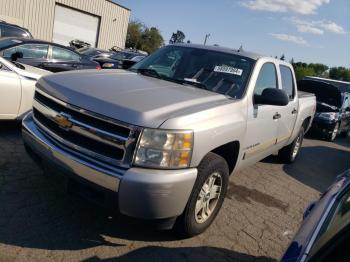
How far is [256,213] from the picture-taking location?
473cm

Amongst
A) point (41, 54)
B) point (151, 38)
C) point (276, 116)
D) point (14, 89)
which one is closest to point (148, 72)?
point (276, 116)

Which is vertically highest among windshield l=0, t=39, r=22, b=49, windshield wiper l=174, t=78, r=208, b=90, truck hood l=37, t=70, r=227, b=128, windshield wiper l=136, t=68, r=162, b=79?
windshield wiper l=174, t=78, r=208, b=90

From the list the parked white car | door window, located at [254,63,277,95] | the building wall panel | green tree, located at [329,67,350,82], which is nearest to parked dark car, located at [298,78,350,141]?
door window, located at [254,63,277,95]

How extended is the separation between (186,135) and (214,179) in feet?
2.58

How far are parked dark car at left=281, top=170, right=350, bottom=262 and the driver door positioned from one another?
4646 mm

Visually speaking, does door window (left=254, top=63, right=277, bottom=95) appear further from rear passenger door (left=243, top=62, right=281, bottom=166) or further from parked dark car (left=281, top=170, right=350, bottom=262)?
parked dark car (left=281, top=170, right=350, bottom=262)

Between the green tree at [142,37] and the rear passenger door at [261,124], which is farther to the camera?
the green tree at [142,37]

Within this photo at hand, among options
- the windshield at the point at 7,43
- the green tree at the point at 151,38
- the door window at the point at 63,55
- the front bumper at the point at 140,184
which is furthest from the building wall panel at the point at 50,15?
the front bumper at the point at 140,184

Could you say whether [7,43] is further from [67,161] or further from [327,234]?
[327,234]

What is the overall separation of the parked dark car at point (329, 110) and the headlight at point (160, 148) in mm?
9269

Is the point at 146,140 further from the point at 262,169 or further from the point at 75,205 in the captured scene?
the point at 262,169

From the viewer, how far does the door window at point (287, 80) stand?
18.5ft

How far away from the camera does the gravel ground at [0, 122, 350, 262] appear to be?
3.28 meters

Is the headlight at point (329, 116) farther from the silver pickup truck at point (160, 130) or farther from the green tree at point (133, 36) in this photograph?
the green tree at point (133, 36)
